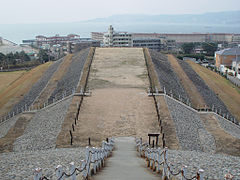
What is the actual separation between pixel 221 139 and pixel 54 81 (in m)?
23.3

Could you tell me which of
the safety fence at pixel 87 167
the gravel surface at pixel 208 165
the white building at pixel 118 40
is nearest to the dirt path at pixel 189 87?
the gravel surface at pixel 208 165

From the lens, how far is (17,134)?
837 inches

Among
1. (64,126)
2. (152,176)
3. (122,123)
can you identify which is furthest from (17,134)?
(152,176)

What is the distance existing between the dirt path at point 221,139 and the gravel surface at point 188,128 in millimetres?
405

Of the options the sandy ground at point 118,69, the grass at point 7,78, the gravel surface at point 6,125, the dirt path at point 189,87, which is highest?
the sandy ground at point 118,69

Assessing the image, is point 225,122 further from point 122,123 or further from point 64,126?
point 64,126

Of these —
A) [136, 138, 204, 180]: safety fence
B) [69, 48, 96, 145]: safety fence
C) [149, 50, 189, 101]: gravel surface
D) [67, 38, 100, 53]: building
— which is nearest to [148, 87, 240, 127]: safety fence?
[149, 50, 189, 101]: gravel surface

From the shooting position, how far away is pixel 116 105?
2492 centimetres

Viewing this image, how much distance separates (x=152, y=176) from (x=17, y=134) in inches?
576

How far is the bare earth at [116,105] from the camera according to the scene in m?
20.2

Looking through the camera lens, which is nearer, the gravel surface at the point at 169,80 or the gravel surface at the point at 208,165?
the gravel surface at the point at 208,165

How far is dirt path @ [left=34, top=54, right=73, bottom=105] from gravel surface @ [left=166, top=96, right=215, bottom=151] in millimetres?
12839

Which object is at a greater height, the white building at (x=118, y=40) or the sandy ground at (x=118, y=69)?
the white building at (x=118, y=40)

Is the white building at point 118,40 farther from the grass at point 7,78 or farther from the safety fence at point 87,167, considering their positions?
the safety fence at point 87,167
